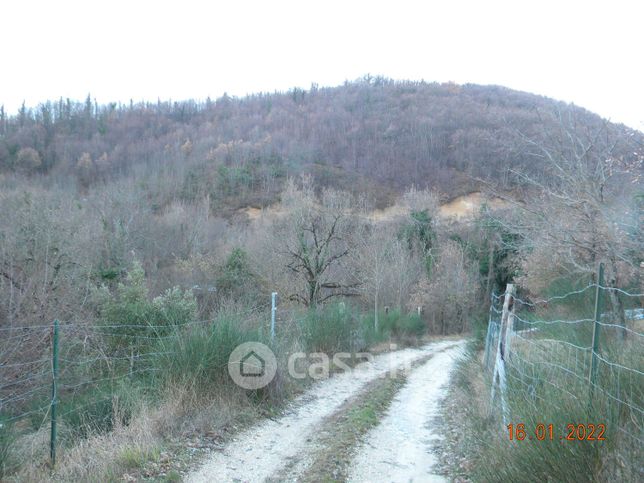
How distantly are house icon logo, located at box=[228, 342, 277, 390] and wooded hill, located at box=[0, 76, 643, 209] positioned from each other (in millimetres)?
41359

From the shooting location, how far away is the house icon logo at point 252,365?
7996 millimetres

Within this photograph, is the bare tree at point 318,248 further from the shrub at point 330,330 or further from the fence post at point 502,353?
the fence post at point 502,353

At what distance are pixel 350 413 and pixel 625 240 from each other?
5629mm

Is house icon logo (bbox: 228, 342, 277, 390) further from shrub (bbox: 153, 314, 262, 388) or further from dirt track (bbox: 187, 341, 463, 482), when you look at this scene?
dirt track (bbox: 187, 341, 463, 482)

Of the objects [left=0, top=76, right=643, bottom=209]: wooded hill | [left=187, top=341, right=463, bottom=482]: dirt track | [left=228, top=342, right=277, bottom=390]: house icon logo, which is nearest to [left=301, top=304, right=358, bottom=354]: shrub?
[left=187, top=341, right=463, bottom=482]: dirt track

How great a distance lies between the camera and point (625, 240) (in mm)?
9297

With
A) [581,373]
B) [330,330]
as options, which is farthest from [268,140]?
[581,373]

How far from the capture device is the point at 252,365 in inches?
325

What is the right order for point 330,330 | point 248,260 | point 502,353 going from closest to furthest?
point 502,353, point 330,330, point 248,260

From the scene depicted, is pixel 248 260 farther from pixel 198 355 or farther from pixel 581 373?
pixel 581 373

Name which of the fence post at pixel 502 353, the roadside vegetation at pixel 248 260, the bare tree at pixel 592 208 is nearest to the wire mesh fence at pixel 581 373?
the fence post at pixel 502 353

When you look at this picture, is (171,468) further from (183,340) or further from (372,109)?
(372,109)

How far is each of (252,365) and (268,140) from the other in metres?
73.3

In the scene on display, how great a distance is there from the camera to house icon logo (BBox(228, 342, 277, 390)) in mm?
7996
